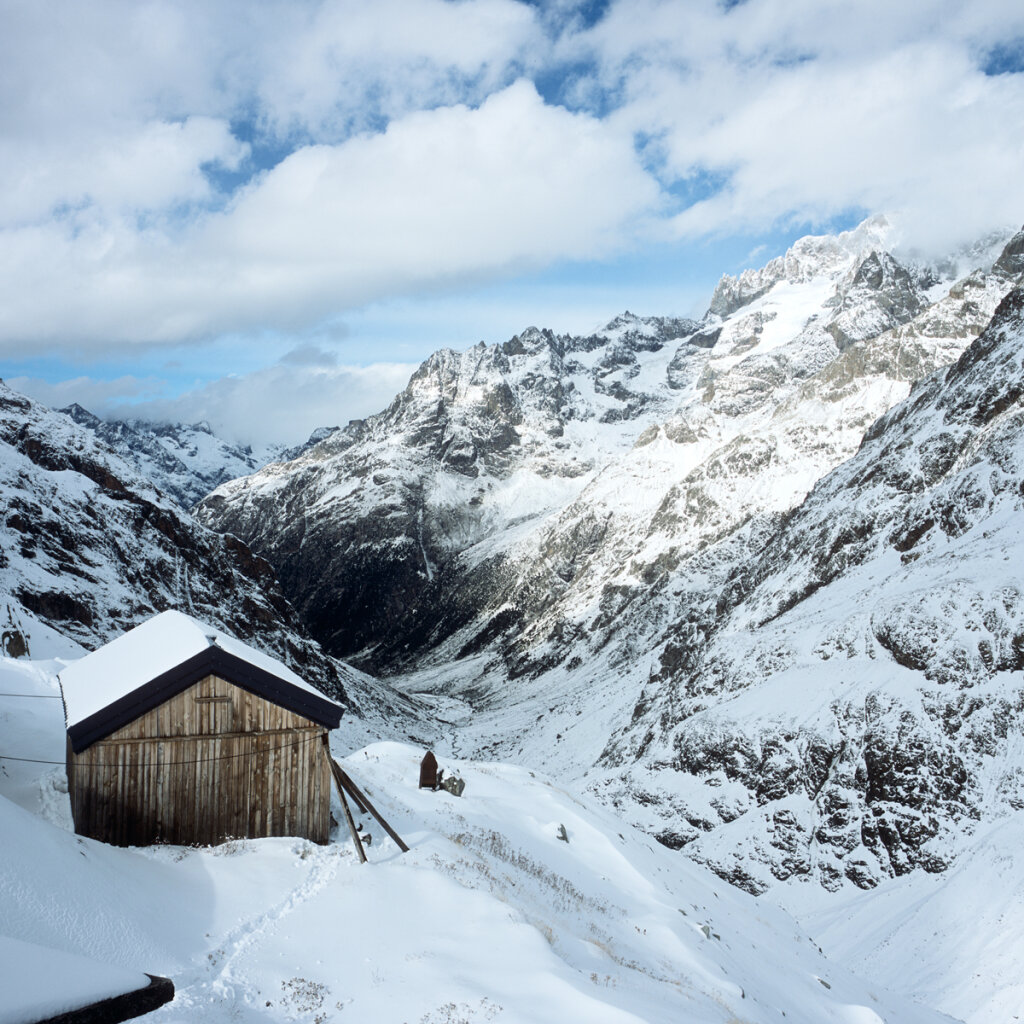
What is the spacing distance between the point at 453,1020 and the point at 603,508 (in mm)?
172295

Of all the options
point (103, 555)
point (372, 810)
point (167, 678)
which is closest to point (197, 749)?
point (167, 678)

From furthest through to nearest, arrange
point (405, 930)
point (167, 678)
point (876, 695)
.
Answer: point (876, 695) → point (167, 678) → point (405, 930)

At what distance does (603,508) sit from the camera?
591 ft

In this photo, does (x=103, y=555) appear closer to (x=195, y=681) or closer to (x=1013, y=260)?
(x=195, y=681)

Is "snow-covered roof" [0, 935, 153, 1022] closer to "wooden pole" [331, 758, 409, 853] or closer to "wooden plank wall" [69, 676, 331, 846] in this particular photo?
"wooden plank wall" [69, 676, 331, 846]

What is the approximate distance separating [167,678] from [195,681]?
22.1 inches

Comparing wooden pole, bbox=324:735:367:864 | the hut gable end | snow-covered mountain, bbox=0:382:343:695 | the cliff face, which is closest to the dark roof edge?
the hut gable end

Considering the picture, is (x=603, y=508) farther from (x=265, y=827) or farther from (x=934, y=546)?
(x=265, y=827)

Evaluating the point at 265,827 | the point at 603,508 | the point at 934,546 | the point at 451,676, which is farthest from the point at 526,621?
the point at 265,827

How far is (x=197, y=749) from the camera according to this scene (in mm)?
15422

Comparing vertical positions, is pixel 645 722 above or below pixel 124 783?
below

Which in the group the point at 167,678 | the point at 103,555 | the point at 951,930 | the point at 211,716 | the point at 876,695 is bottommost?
the point at 951,930

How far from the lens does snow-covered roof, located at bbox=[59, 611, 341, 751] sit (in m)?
14.8

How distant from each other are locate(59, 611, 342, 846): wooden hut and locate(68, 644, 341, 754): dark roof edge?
20 mm
